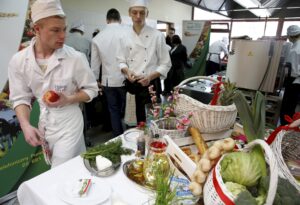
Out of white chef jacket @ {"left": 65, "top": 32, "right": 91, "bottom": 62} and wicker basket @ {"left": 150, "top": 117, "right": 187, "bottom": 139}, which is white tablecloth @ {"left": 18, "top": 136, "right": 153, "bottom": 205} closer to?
wicker basket @ {"left": 150, "top": 117, "right": 187, "bottom": 139}

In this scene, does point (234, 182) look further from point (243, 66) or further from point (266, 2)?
point (266, 2)

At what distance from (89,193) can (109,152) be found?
9.3 inches

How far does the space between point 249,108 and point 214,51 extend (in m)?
5.44

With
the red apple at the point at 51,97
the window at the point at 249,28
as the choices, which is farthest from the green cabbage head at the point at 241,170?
the window at the point at 249,28

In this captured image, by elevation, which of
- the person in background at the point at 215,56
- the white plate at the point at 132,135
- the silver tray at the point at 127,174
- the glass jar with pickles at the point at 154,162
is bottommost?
the person in background at the point at 215,56

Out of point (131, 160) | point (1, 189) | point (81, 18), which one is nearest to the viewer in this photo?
point (131, 160)

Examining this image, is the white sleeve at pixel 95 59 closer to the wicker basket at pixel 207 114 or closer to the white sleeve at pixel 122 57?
the white sleeve at pixel 122 57

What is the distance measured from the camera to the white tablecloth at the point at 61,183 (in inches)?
30.5

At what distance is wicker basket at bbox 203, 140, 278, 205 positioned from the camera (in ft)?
1.57

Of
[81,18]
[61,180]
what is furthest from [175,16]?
[61,180]

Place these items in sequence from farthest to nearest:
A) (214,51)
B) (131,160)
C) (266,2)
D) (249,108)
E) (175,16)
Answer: (175,16)
(214,51)
(266,2)
(131,160)
(249,108)

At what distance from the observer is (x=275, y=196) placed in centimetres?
52

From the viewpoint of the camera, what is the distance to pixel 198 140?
0.96 meters

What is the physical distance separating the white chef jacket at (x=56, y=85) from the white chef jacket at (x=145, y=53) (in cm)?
72
